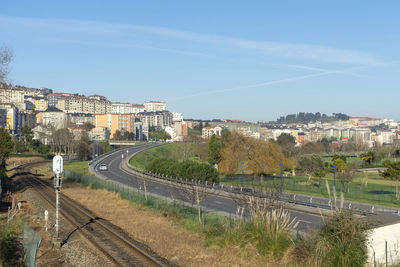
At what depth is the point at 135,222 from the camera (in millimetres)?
22328

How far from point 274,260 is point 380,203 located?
2818 centimetres

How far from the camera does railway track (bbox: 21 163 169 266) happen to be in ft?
47.3

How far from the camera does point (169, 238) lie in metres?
18.2

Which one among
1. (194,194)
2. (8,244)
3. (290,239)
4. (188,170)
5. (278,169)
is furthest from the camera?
(278,169)

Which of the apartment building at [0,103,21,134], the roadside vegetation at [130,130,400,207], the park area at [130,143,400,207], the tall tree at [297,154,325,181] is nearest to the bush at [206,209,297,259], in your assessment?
the park area at [130,143,400,207]

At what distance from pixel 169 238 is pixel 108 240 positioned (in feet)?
9.00

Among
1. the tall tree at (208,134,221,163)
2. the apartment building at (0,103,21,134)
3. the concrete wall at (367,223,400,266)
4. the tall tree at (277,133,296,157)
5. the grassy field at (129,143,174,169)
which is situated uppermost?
the apartment building at (0,103,21,134)

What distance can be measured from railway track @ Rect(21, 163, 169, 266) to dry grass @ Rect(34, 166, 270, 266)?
71cm

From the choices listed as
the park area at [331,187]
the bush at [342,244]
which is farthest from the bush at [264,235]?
the park area at [331,187]

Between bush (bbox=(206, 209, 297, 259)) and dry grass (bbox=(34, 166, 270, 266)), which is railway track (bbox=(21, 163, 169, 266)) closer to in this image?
dry grass (bbox=(34, 166, 270, 266))

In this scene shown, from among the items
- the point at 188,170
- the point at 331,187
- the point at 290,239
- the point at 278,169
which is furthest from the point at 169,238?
the point at 278,169

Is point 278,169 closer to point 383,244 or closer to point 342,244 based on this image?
point 383,244

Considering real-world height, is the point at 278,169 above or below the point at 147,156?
above

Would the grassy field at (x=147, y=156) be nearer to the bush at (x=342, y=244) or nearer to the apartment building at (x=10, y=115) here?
the apartment building at (x=10, y=115)
